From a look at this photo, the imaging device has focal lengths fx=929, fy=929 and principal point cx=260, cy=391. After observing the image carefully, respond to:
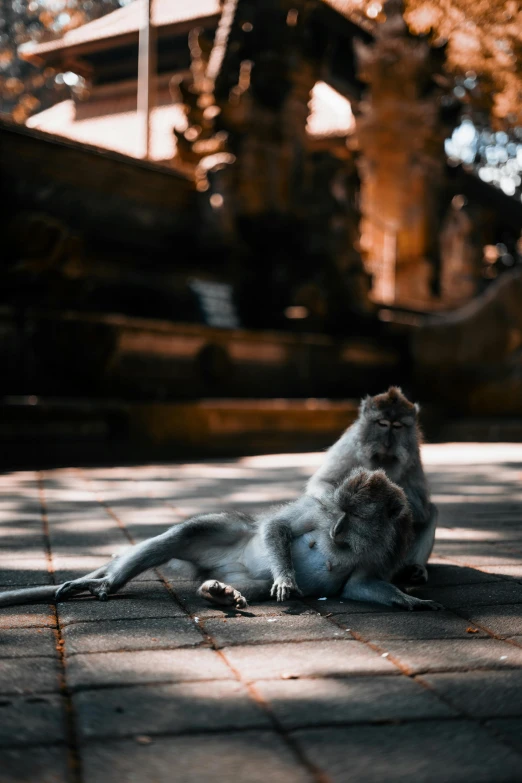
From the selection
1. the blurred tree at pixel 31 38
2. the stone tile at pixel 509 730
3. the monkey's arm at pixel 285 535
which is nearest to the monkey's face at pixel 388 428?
the monkey's arm at pixel 285 535

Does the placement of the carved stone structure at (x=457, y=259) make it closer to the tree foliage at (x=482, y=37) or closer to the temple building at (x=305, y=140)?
the temple building at (x=305, y=140)

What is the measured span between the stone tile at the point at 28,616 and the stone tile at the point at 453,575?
5.87 feet

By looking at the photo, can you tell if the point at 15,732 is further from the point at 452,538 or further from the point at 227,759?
the point at 452,538

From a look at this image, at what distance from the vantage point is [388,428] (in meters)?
4.54

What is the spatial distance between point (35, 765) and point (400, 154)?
26580 millimetres

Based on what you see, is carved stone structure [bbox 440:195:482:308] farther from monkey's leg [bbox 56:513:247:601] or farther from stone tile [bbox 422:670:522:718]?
stone tile [bbox 422:670:522:718]

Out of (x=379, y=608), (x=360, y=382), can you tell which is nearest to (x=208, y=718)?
(x=379, y=608)

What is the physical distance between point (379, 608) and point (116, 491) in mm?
4210

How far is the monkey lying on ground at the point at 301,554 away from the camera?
3.87m

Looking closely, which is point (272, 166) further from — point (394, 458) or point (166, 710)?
point (166, 710)

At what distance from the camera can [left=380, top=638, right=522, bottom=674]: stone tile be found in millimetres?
3016

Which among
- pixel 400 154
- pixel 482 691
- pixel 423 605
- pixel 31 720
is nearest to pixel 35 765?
pixel 31 720

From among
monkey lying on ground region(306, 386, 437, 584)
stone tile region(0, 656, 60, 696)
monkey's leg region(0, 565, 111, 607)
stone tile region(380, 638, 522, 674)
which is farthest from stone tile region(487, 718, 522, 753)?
monkey's leg region(0, 565, 111, 607)

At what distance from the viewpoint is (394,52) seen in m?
27.0
